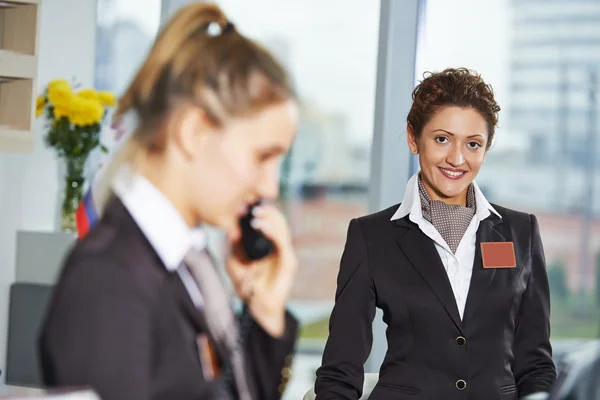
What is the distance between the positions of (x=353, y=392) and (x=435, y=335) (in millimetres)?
291

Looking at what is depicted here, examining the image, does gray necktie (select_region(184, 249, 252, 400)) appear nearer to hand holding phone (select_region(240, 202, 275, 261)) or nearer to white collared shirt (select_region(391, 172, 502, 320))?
hand holding phone (select_region(240, 202, 275, 261))

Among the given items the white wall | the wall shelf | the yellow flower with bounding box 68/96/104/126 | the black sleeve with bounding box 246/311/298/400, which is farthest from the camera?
the white wall

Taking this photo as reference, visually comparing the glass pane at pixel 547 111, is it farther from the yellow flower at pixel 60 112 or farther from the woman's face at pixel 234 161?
the woman's face at pixel 234 161

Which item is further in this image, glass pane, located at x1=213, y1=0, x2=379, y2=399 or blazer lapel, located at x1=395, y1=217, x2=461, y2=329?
glass pane, located at x1=213, y1=0, x2=379, y2=399

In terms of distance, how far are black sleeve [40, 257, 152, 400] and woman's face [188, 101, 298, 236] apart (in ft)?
0.58

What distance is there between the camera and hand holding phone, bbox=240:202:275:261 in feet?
4.68

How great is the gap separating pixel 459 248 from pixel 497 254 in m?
0.13

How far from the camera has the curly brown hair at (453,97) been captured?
2.80 metres

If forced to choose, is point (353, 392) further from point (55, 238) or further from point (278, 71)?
point (55, 238)

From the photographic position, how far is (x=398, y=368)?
108 inches

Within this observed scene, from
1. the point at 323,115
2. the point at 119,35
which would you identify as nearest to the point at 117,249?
the point at 119,35

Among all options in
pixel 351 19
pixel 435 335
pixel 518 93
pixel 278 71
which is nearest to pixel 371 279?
pixel 435 335

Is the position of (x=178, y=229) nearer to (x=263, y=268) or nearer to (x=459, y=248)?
(x=263, y=268)

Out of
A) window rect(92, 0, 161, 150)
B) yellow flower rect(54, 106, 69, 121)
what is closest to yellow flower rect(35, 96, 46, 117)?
yellow flower rect(54, 106, 69, 121)
